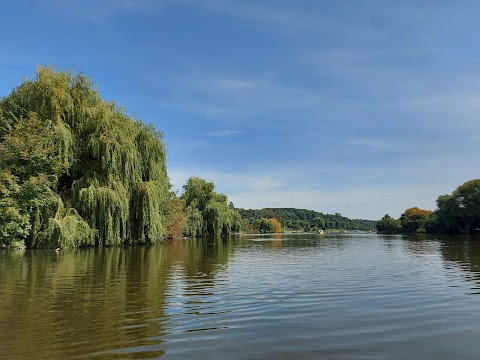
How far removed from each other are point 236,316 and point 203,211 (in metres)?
56.8

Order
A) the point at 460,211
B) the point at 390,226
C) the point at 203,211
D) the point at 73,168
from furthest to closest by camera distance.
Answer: the point at 390,226 < the point at 460,211 < the point at 203,211 < the point at 73,168

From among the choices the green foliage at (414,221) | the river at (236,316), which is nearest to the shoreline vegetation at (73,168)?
the river at (236,316)

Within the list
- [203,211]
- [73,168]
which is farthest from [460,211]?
[73,168]

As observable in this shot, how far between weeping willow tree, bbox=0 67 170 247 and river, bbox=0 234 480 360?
11.8m

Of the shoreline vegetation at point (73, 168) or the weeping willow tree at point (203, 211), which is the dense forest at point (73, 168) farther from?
the weeping willow tree at point (203, 211)

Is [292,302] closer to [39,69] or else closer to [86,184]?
[86,184]

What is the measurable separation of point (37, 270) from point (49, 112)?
53.3 ft

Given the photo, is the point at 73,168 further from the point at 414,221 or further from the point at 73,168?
the point at 414,221

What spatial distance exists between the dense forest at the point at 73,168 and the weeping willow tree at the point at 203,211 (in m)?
26.6

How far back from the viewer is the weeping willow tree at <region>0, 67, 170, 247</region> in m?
24.9

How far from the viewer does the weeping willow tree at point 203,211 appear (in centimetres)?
6097

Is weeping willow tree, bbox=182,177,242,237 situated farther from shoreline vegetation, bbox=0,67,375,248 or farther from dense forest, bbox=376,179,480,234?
dense forest, bbox=376,179,480,234

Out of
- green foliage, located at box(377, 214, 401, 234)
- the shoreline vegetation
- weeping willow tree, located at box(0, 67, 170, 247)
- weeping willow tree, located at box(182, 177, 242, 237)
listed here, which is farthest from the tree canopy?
green foliage, located at box(377, 214, 401, 234)

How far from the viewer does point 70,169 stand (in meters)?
29.3
